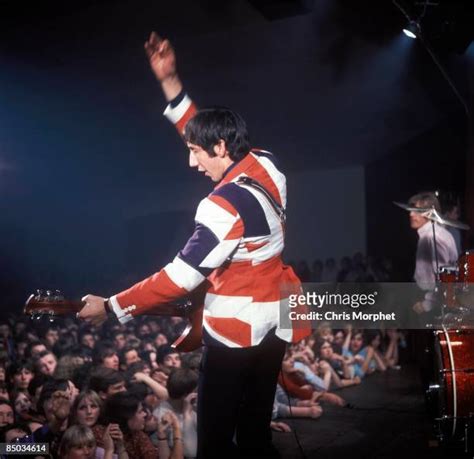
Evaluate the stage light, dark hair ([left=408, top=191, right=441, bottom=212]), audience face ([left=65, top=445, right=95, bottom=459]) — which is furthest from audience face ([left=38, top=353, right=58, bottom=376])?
the stage light

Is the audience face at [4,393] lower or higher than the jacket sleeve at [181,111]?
lower

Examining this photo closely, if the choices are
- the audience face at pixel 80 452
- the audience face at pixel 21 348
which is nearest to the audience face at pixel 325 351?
the audience face at pixel 21 348

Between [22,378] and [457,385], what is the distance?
2.40m

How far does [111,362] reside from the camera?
388 cm

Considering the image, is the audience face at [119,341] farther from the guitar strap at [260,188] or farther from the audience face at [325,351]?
the guitar strap at [260,188]

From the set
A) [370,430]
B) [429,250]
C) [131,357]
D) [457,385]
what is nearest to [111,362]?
[131,357]

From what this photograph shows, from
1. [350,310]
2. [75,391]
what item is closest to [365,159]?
[350,310]

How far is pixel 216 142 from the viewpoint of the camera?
6.42 ft

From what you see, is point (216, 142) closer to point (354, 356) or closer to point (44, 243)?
point (354, 356)

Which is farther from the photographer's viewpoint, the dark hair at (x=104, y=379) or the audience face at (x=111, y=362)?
the audience face at (x=111, y=362)

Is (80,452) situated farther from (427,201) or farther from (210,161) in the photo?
(427,201)

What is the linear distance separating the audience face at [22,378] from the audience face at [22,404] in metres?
Answer: 0.07

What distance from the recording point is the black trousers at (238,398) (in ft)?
5.88

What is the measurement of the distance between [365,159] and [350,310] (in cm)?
306
